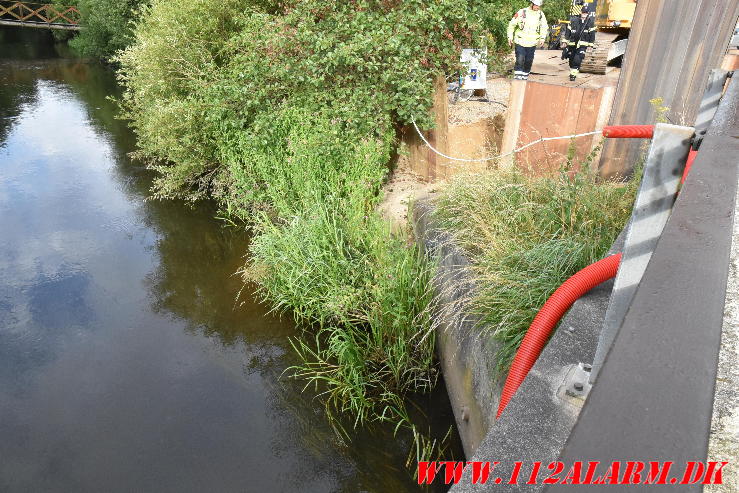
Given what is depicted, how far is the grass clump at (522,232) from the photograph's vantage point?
135 inches

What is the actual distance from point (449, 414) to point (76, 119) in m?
12.8

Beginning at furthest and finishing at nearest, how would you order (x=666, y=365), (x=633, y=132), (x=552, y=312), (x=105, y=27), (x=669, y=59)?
1. (x=105, y=27)
2. (x=669, y=59)
3. (x=552, y=312)
4. (x=633, y=132)
5. (x=666, y=365)

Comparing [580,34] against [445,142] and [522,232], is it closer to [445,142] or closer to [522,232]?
[445,142]

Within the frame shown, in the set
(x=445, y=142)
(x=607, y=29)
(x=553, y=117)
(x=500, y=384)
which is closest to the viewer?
(x=500, y=384)

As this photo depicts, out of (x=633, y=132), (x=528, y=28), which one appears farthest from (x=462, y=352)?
(x=528, y=28)

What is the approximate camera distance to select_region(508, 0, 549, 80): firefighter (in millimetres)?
7754

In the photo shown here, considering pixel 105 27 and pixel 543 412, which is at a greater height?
pixel 543 412

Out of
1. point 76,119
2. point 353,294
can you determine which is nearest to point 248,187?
point 353,294

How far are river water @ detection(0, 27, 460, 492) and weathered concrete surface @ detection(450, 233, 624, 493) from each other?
7.59 ft

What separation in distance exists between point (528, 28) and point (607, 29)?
3263mm

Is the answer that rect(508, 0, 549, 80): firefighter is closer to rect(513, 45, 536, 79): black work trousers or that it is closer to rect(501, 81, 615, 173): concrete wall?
rect(513, 45, 536, 79): black work trousers

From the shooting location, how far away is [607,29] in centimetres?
1008

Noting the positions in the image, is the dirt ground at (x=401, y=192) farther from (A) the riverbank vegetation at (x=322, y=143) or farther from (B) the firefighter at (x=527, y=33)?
(B) the firefighter at (x=527, y=33)

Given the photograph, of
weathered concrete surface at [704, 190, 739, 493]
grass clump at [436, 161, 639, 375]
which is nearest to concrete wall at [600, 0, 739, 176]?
grass clump at [436, 161, 639, 375]
